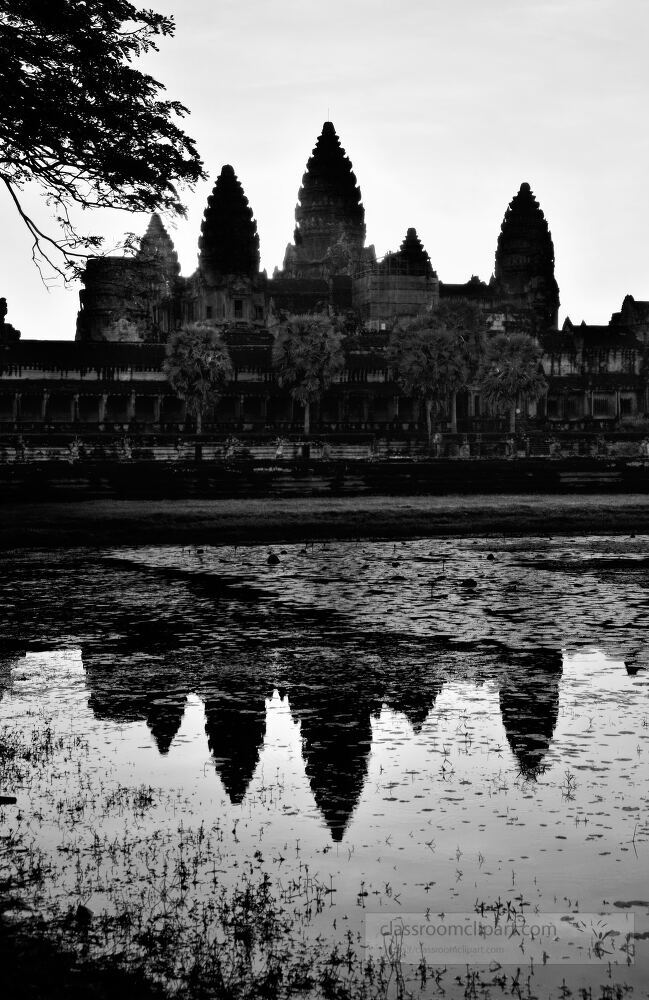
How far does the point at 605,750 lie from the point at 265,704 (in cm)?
276

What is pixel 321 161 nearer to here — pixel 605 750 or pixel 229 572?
pixel 229 572

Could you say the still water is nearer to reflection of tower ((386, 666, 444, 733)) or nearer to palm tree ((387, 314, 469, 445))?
reflection of tower ((386, 666, 444, 733))

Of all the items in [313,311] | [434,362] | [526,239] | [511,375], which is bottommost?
[511,375]

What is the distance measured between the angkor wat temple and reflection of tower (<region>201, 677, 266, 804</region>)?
61705mm

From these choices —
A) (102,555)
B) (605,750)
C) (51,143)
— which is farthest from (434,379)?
(605,750)

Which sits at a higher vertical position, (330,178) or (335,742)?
A: (330,178)

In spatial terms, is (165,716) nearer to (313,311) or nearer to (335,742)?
(335,742)

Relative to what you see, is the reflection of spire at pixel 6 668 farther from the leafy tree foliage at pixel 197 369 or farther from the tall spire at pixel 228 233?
the tall spire at pixel 228 233

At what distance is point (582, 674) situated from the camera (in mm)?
11289

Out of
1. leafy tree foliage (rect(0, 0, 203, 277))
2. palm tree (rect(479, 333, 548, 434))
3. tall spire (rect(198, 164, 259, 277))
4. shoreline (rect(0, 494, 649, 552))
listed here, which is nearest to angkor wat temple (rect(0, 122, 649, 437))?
tall spire (rect(198, 164, 259, 277))

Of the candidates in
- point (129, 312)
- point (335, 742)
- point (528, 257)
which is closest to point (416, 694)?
point (335, 742)

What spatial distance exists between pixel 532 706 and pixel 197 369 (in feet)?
242

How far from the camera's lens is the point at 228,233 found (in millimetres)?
127750

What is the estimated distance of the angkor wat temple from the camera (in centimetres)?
8738
